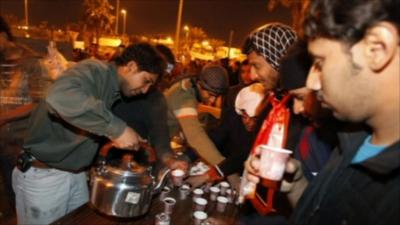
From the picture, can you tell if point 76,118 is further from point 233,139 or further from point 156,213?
point 233,139

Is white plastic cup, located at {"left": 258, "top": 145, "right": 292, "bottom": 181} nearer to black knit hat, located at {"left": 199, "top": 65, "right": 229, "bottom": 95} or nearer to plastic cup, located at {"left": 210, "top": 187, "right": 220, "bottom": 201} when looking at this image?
plastic cup, located at {"left": 210, "top": 187, "right": 220, "bottom": 201}

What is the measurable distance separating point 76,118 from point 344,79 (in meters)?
1.61

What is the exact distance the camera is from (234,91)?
308cm

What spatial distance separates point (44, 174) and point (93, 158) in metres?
0.38

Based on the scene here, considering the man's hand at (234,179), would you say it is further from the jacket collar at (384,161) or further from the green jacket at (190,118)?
the jacket collar at (384,161)

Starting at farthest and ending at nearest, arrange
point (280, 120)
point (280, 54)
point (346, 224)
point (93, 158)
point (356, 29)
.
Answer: point (93, 158) < point (280, 54) < point (280, 120) < point (346, 224) < point (356, 29)

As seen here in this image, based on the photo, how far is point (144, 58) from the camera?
8.21 ft

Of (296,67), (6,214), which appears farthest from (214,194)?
(6,214)

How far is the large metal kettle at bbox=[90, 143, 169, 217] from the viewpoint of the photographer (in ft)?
6.32

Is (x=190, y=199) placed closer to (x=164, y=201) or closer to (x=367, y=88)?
(x=164, y=201)

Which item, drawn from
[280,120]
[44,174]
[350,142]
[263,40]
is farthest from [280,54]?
[44,174]

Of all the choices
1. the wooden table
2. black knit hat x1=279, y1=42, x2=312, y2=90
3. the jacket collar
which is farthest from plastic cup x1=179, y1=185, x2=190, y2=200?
the jacket collar

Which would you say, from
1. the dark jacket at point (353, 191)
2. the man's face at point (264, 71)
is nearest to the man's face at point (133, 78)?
the man's face at point (264, 71)

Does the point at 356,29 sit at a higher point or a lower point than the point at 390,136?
higher
